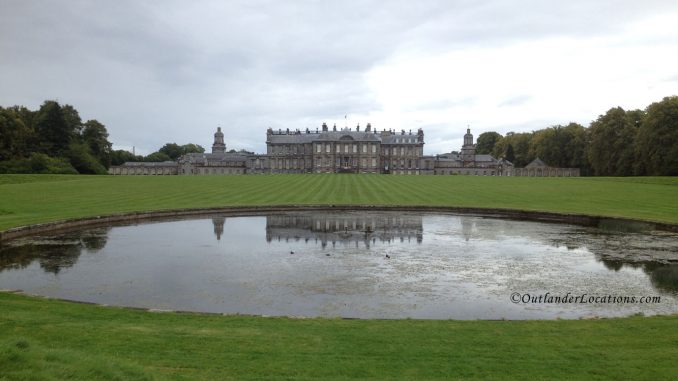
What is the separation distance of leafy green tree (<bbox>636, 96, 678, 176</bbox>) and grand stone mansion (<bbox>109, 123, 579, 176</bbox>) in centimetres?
4528

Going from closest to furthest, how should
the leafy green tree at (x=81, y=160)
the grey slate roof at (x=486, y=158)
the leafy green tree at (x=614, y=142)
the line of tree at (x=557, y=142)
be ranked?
the line of tree at (x=557, y=142) → the leafy green tree at (x=81, y=160) → the leafy green tree at (x=614, y=142) → the grey slate roof at (x=486, y=158)

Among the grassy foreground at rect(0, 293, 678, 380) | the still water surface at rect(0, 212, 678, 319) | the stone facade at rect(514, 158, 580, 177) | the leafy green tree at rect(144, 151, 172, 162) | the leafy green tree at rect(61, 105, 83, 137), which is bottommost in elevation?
the still water surface at rect(0, 212, 678, 319)

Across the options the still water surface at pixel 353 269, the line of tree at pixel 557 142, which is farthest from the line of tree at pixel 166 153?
the still water surface at pixel 353 269

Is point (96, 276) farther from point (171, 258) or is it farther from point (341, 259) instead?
point (341, 259)

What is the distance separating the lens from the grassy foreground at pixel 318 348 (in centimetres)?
566

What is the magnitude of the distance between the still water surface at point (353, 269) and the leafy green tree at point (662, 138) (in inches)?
1996

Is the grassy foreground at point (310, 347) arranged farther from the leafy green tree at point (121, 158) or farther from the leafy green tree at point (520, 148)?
the leafy green tree at point (121, 158)

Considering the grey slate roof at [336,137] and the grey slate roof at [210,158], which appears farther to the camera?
the grey slate roof at [210,158]

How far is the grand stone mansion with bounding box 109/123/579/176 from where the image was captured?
113 m

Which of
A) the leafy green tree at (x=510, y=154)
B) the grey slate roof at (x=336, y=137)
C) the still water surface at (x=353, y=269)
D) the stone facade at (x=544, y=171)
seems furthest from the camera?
the leafy green tree at (x=510, y=154)

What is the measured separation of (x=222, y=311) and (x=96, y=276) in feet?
16.1

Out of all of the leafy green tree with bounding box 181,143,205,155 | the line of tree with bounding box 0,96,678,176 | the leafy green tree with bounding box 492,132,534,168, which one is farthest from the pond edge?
the leafy green tree with bounding box 181,143,205,155

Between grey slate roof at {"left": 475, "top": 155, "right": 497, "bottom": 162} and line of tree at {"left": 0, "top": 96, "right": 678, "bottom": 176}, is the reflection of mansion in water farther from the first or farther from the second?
grey slate roof at {"left": 475, "top": 155, "right": 497, "bottom": 162}

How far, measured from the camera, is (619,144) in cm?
7575
